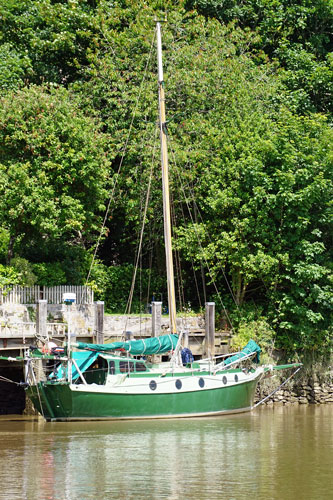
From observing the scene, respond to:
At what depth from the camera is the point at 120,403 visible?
98.1 ft

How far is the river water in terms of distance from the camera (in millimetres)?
19500

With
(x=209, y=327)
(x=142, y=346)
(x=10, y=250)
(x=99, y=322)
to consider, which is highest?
(x=10, y=250)

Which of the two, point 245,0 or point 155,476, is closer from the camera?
point 155,476

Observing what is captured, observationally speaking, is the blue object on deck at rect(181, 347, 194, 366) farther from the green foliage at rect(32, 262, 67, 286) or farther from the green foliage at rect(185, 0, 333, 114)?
the green foliage at rect(185, 0, 333, 114)

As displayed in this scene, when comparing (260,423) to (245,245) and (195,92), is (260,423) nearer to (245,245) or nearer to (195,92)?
(245,245)

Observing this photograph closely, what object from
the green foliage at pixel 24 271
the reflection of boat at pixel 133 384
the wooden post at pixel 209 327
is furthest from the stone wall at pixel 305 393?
the green foliage at pixel 24 271

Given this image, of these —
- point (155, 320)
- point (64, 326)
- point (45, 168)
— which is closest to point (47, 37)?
point (45, 168)

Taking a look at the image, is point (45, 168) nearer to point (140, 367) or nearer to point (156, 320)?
point (156, 320)

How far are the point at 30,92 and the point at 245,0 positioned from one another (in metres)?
18.4

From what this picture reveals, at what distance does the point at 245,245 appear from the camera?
126ft

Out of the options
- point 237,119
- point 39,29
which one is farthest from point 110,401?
point 39,29

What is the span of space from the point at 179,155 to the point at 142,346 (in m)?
12.8

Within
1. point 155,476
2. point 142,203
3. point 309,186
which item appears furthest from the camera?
point 142,203

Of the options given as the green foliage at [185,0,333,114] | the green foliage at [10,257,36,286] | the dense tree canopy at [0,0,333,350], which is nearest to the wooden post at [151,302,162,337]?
the dense tree canopy at [0,0,333,350]
